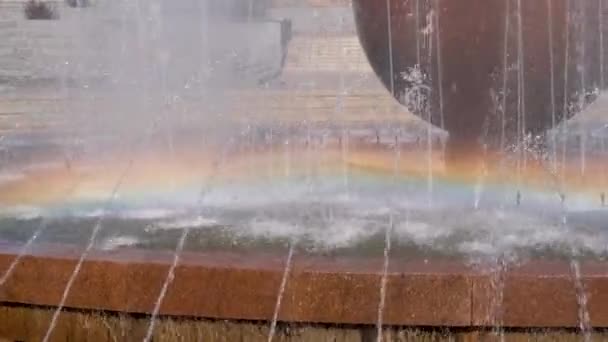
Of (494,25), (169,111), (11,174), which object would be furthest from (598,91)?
(169,111)

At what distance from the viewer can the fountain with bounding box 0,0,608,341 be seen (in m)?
3.35

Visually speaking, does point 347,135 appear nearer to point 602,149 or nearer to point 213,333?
point 602,149

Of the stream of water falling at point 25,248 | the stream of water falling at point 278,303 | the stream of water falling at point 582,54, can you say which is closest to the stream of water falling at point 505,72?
the stream of water falling at point 582,54

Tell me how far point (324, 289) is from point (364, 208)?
4.96ft

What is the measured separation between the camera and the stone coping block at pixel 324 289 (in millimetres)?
3299

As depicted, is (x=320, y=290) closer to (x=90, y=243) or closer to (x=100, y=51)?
(x=90, y=243)

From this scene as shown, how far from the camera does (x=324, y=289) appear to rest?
335 cm

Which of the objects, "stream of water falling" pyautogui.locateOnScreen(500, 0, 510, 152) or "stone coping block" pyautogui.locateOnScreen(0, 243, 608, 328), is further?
"stream of water falling" pyautogui.locateOnScreen(500, 0, 510, 152)

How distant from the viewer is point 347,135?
8.03 metres

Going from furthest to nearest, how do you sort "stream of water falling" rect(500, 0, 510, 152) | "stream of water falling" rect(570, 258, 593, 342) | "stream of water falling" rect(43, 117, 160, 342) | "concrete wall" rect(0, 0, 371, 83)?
"concrete wall" rect(0, 0, 371, 83)
"stream of water falling" rect(500, 0, 510, 152)
"stream of water falling" rect(43, 117, 160, 342)
"stream of water falling" rect(570, 258, 593, 342)

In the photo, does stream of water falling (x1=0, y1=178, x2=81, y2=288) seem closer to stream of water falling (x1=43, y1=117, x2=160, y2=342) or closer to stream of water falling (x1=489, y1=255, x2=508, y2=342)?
stream of water falling (x1=43, y1=117, x2=160, y2=342)

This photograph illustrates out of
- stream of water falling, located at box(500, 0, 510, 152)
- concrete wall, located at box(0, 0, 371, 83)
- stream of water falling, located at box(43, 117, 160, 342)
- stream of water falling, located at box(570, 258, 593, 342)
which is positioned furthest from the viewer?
concrete wall, located at box(0, 0, 371, 83)

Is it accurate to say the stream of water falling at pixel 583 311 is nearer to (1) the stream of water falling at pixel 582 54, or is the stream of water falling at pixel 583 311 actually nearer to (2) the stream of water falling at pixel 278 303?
(2) the stream of water falling at pixel 278 303

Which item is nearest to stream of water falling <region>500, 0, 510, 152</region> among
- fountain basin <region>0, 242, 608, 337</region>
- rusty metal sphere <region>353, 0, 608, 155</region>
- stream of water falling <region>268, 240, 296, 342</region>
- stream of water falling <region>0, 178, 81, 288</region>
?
rusty metal sphere <region>353, 0, 608, 155</region>
